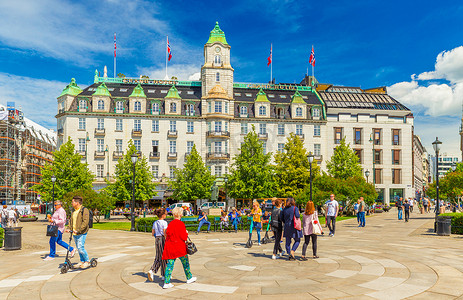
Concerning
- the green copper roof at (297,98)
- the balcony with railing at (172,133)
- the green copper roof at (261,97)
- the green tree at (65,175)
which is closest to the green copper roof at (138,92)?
the balcony with railing at (172,133)

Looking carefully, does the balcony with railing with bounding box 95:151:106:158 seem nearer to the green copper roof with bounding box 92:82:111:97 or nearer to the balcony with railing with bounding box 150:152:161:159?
the balcony with railing with bounding box 150:152:161:159

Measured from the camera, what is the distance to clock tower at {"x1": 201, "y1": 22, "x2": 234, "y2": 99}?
53875 millimetres

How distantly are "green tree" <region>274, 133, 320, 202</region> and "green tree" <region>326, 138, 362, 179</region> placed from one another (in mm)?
5188

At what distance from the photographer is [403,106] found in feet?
202

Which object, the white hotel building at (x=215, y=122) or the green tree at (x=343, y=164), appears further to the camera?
the white hotel building at (x=215, y=122)

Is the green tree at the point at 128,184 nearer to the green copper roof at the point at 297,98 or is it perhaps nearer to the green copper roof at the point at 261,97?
the green copper roof at the point at 261,97

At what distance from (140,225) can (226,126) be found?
105 feet

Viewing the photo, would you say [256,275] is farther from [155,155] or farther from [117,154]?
[117,154]

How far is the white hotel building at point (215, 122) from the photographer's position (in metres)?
52.1

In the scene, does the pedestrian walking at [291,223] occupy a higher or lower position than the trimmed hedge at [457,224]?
higher

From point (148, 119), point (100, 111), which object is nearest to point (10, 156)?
point (100, 111)

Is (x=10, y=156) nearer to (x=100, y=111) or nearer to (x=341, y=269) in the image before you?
(x=100, y=111)

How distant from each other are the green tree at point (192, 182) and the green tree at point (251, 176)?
124 inches

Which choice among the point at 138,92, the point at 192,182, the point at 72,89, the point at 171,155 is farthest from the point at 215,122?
the point at 72,89
